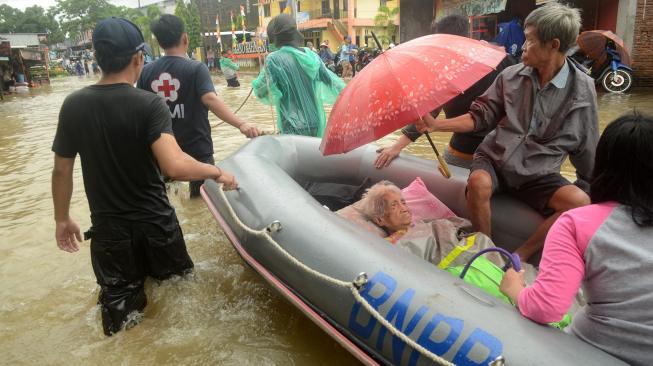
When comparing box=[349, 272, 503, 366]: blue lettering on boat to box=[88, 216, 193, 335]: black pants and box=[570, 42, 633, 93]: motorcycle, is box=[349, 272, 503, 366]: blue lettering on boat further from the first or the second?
box=[570, 42, 633, 93]: motorcycle

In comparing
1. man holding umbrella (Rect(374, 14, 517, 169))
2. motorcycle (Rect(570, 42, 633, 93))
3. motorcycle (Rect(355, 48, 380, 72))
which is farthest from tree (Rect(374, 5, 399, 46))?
man holding umbrella (Rect(374, 14, 517, 169))

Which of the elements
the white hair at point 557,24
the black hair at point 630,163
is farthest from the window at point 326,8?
the black hair at point 630,163

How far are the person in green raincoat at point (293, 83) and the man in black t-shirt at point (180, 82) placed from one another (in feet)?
1.48

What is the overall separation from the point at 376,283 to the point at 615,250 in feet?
2.53

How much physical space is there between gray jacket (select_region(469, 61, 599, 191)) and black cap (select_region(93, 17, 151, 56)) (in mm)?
1603

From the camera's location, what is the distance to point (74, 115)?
1.89m

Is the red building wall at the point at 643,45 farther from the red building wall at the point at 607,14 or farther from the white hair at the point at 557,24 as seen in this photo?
the white hair at the point at 557,24

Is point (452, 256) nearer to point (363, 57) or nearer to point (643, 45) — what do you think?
point (643, 45)

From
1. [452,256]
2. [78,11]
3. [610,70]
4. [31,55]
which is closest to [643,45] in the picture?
[610,70]

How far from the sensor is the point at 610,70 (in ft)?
27.9

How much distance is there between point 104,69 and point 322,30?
95.2ft

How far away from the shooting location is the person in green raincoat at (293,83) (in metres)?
3.23

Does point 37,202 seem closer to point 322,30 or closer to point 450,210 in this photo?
point 450,210

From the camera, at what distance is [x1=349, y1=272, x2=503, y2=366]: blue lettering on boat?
1394mm
